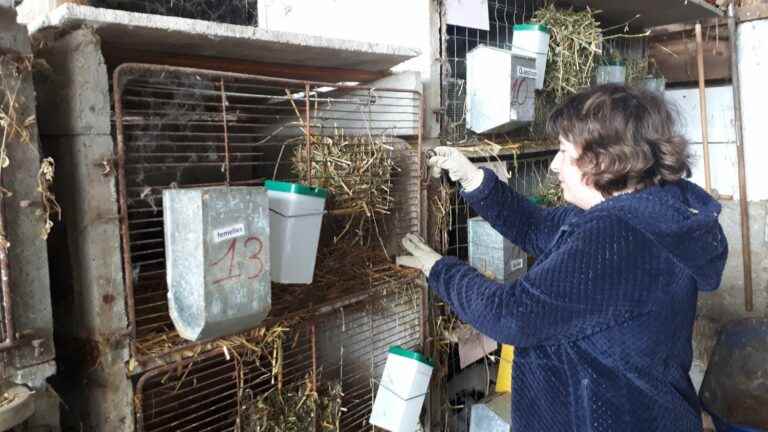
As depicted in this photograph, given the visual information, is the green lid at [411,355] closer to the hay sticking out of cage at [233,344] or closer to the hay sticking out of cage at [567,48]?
the hay sticking out of cage at [233,344]

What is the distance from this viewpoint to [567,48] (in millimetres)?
2273

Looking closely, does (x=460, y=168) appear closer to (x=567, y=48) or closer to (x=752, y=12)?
(x=567, y=48)

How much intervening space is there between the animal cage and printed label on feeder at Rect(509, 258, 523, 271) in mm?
349

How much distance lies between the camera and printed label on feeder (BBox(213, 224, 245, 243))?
97 cm

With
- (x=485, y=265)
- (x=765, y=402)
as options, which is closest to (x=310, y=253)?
(x=485, y=265)

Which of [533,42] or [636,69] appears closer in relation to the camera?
[533,42]

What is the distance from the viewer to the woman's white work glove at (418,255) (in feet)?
5.08

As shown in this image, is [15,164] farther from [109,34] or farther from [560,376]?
[560,376]

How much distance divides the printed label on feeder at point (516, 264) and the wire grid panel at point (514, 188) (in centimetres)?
25

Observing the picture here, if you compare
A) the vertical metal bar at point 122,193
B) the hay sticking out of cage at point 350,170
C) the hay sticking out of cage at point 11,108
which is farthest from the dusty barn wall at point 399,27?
the hay sticking out of cage at point 11,108

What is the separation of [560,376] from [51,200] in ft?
3.54

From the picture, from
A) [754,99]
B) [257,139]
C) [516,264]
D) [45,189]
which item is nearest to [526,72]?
[516,264]

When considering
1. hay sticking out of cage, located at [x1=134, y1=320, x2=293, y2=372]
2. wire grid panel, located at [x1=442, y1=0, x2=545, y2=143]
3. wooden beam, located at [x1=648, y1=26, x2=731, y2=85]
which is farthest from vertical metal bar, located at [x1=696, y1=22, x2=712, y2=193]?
hay sticking out of cage, located at [x1=134, y1=320, x2=293, y2=372]

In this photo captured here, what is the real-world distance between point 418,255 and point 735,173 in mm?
2766
